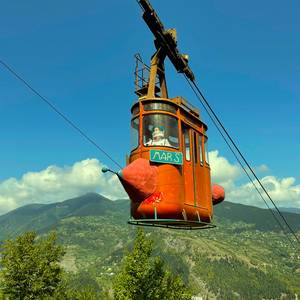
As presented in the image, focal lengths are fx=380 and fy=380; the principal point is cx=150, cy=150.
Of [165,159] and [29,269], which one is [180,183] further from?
[29,269]

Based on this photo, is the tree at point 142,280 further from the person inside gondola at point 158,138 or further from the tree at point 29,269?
the person inside gondola at point 158,138

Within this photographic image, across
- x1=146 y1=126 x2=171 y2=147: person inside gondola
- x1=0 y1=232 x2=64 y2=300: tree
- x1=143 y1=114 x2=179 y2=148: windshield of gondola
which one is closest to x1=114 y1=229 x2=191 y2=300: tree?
x1=0 y1=232 x2=64 y2=300: tree

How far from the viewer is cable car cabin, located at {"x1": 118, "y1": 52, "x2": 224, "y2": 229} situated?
14500mm

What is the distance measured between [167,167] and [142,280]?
23631 millimetres

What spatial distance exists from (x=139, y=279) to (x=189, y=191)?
22044 millimetres

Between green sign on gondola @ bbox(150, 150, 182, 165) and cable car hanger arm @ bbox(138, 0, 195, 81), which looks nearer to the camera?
green sign on gondola @ bbox(150, 150, 182, 165)

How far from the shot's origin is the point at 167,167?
15.2 metres

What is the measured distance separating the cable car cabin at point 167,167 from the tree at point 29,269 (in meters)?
22.0

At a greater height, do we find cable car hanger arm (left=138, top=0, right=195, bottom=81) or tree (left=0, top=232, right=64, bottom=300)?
cable car hanger arm (left=138, top=0, right=195, bottom=81)

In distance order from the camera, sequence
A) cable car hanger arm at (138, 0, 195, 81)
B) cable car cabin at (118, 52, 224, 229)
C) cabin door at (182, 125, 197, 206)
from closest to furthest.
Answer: cable car cabin at (118, 52, 224, 229) < cabin door at (182, 125, 197, 206) < cable car hanger arm at (138, 0, 195, 81)

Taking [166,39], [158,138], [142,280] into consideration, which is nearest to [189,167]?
[158,138]

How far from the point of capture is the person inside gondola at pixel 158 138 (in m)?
15.5

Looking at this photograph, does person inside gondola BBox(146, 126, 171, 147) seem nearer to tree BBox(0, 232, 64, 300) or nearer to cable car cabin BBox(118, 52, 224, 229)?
cable car cabin BBox(118, 52, 224, 229)

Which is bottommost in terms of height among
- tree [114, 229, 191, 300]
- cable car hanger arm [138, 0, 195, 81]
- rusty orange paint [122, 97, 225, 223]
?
tree [114, 229, 191, 300]
